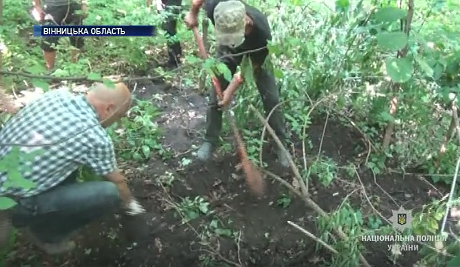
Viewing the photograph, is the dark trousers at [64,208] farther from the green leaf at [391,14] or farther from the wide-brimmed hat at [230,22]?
the green leaf at [391,14]

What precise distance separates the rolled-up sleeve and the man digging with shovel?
2.14ft

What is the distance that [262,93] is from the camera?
3055mm

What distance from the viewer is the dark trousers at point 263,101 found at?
299 cm

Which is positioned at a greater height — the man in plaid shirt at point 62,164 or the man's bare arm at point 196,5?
the man's bare arm at point 196,5

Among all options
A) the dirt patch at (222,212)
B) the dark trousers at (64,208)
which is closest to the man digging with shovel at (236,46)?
the dirt patch at (222,212)

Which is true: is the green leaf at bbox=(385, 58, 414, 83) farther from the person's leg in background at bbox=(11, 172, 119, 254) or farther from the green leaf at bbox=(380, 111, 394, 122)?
the person's leg in background at bbox=(11, 172, 119, 254)

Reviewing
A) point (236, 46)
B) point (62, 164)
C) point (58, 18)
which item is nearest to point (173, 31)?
point (58, 18)

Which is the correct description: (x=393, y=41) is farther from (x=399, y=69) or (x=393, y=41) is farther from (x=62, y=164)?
(x=62, y=164)

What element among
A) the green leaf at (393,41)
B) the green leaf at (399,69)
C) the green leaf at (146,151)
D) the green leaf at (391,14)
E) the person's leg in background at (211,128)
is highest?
the green leaf at (391,14)

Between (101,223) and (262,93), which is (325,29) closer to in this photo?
(262,93)

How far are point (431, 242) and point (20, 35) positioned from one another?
358 centimetres

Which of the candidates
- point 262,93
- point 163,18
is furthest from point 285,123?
point 163,18

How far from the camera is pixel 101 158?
2.24m

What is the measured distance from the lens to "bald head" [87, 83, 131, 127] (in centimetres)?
231
